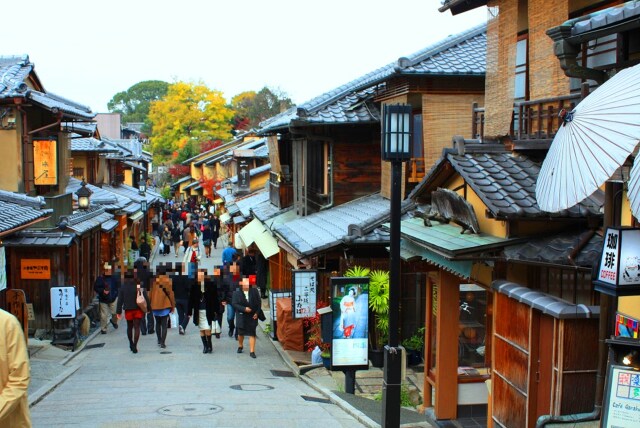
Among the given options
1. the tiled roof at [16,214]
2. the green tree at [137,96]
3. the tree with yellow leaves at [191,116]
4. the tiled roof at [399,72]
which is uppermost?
the green tree at [137,96]

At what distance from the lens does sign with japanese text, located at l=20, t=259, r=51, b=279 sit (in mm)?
21250

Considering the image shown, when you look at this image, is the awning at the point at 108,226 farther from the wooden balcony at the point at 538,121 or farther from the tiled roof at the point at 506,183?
the wooden balcony at the point at 538,121

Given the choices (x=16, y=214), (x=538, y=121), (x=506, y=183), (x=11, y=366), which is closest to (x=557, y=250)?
(x=506, y=183)

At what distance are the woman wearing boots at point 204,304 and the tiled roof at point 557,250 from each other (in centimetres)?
1082

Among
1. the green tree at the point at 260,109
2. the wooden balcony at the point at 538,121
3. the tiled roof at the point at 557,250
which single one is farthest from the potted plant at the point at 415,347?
the green tree at the point at 260,109

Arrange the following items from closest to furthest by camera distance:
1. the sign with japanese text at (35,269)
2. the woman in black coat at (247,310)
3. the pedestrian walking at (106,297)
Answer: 1. the woman in black coat at (247,310)
2. the sign with japanese text at (35,269)
3. the pedestrian walking at (106,297)

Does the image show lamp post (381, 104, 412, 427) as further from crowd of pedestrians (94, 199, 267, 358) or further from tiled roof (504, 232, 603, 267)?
crowd of pedestrians (94, 199, 267, 358)

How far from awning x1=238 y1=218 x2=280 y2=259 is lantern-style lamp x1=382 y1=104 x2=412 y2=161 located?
47.6 ft

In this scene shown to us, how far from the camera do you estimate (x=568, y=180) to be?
697 cm

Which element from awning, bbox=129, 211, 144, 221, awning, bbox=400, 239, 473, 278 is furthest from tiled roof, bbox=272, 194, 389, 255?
awning, bbox=129, 211, 144, 221

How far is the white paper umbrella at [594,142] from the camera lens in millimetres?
6230

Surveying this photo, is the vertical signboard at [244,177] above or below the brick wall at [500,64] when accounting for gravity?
below

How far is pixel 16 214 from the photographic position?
53.3ft

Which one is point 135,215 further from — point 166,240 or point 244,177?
point 244,177
